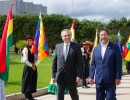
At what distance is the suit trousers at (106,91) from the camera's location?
24.3 feet

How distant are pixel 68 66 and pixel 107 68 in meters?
0.86

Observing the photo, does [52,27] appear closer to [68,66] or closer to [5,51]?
[68,66]

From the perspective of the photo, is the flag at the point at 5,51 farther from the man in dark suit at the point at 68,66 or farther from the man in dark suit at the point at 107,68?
the man in dark suit at the point at 107,68

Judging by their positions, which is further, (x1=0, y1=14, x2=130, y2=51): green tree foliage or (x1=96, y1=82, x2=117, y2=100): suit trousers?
(x1=0, y1=14, x2=130, y2=51): green tree foliage

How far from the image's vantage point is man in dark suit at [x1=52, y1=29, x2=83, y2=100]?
7898 mm

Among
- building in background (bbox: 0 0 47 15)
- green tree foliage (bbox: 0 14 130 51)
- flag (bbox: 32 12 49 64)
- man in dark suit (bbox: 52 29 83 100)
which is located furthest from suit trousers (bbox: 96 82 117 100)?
building in background (bbox: 0 0 47 15)

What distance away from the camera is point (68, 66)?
7.90 meters

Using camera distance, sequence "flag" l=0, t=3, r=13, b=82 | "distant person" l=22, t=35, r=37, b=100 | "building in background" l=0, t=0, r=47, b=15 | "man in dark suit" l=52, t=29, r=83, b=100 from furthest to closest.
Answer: "building in background" l=0, t=0, r=47, b=15 < "distant person" l=22, t=35, r=37, b=100 < "man in dark suit" l=52, t=29, r=83, b=100 < "flag" l=0, t=3, r=13, b=82

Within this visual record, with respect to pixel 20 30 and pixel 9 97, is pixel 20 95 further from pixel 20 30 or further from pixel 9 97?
pixel 20 30

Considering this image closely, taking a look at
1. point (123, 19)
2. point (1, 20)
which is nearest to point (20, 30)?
point (1, 20)

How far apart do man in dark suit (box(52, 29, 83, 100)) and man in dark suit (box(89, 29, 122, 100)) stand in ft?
1.44

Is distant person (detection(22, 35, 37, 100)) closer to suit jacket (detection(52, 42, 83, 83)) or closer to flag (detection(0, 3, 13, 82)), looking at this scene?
suit jacket (detection(52, 42, 83, 83))

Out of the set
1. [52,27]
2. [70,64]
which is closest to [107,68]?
[70,64]

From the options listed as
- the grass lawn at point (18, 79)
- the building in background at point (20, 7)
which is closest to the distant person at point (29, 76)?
the grass lawn at point (18, 79)
